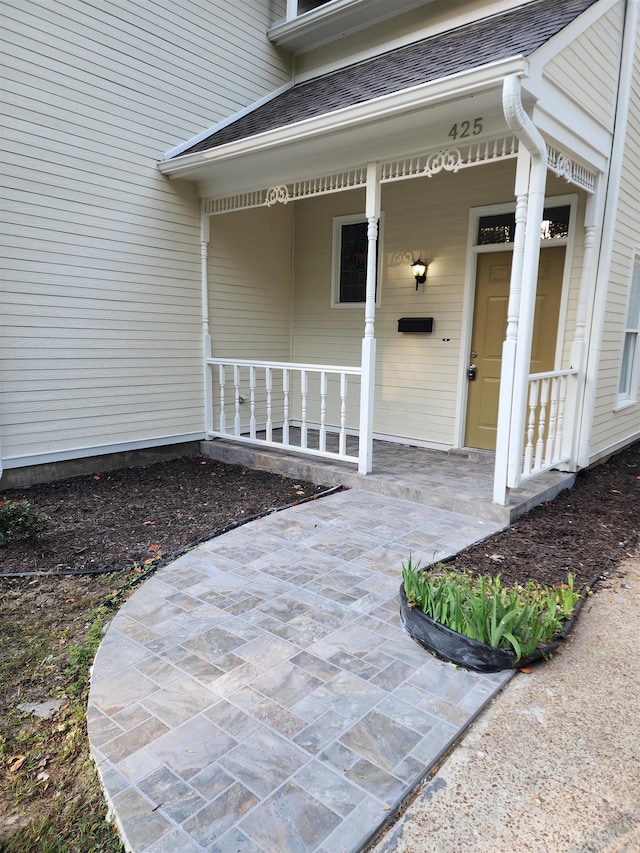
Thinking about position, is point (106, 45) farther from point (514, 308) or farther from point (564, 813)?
point (564, 813)

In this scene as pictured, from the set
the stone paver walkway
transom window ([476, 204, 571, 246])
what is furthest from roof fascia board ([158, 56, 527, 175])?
the stone paver walkway

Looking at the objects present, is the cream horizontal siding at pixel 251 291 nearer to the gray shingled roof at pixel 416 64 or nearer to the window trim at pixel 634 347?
the gray shingled roof at pixel 416 64

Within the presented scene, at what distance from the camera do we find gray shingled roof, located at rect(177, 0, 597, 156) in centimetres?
384

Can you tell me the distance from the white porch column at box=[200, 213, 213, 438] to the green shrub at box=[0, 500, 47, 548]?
2.89 m

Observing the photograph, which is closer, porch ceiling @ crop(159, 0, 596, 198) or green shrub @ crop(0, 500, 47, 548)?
green shrub @ crop(0, 500, 47, 548)

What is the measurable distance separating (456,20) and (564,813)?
6.70m

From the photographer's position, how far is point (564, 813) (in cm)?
164

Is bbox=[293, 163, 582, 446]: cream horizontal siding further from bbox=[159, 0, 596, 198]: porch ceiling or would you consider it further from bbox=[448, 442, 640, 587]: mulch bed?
bbox=[448, 442, 640, 587]: mulch bed

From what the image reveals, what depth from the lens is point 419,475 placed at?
5.00 metres

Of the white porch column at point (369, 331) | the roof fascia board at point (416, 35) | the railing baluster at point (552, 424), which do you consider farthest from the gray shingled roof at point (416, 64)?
the railing baluster at point (552, 424)

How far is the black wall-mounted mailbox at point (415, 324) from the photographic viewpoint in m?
6.07

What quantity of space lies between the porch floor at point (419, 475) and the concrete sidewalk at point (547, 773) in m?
1.82

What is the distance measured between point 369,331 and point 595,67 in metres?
2.73

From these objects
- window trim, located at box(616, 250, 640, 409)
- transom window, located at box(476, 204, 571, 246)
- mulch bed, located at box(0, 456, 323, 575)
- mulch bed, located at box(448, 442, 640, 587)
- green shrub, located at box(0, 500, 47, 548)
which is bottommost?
mulch bed, located at box(0, 456, 323, 575)
